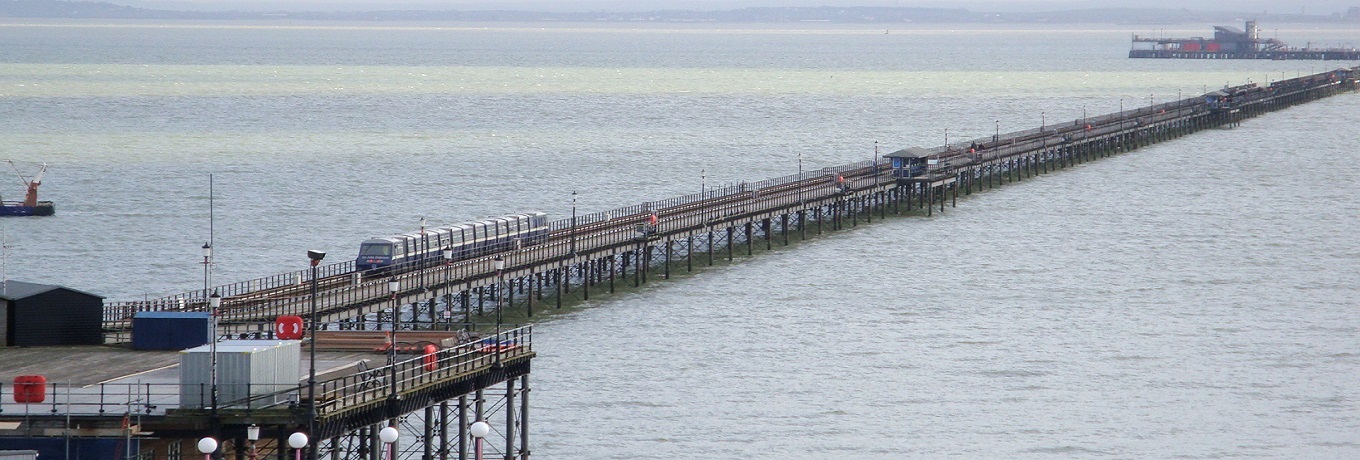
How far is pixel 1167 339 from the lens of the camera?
6856 centimetres

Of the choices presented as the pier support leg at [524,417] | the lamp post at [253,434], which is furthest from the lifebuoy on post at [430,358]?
the lamp post at [253,434]

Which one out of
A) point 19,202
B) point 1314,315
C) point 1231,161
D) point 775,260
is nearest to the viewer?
point 1314,315

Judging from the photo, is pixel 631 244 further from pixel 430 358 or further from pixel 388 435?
pixel 388 435

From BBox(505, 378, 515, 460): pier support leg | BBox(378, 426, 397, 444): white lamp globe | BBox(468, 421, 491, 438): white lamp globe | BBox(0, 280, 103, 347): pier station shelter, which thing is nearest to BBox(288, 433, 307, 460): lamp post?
BBox(378, 426, 397, 444): white lamp globe

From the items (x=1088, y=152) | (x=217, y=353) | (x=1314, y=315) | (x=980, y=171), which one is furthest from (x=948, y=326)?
(x=1088, y=152)

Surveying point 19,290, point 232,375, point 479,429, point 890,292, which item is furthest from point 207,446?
point 890,292

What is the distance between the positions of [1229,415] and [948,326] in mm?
17035

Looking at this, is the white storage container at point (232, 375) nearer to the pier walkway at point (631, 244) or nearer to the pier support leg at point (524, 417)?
the pier walkway at point (631, 244)

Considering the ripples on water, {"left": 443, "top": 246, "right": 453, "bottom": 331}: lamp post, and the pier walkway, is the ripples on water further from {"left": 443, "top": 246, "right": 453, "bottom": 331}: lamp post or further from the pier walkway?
{"left": 443, "top": 246, "right": 453, "bottom": 331}: lamp post

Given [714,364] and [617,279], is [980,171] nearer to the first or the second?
[617,279]

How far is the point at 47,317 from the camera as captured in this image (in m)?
43.1

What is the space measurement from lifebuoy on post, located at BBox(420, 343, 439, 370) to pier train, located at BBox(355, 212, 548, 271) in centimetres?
2590

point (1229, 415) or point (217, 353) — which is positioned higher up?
point (217, 353)

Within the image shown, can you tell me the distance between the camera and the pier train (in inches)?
2783
